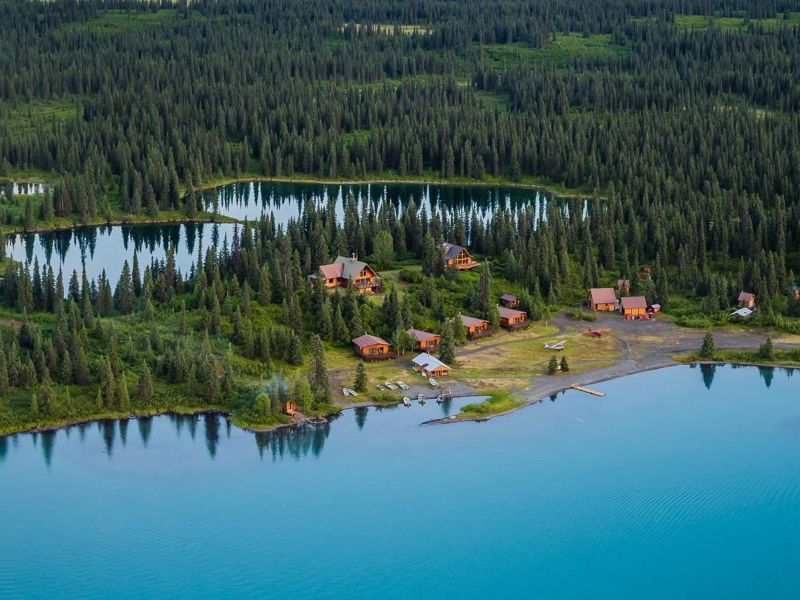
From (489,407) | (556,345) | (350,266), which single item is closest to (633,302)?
(556,345)

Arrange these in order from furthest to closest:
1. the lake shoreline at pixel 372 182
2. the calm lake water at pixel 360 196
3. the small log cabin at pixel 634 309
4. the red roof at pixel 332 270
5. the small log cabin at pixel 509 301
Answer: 1. the lake shoreline at pixel 372 182
2. the calm lake water at pixel 360 196
3. the red roof at pixel 332 270
4. the small log cabin at pixel 509 301
5. the small log cabin at pixel 634 309

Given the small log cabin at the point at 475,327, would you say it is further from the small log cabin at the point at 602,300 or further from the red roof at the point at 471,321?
the small log cabin at the point at 602,300

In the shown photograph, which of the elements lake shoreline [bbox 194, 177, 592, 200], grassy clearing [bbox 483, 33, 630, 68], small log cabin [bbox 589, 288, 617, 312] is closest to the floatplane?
small log cabin [bbox 589, 288, 617, 312]

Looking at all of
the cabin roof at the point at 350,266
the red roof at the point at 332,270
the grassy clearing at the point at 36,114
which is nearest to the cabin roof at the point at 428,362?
the cabin roof at the point at 350,266

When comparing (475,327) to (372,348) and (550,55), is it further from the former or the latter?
(550,55)

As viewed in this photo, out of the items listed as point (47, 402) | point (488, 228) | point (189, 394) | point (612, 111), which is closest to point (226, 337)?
point (189, 394)

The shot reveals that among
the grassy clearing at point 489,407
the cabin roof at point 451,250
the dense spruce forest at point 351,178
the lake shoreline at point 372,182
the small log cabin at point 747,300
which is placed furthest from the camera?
the lake shoreline at point 372,182
